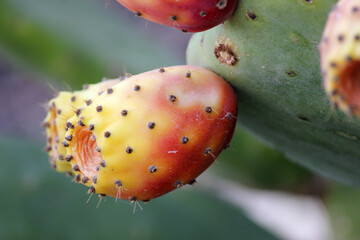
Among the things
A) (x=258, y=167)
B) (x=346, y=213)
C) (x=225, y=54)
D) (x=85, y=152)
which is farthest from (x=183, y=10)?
(x=346, y=213)

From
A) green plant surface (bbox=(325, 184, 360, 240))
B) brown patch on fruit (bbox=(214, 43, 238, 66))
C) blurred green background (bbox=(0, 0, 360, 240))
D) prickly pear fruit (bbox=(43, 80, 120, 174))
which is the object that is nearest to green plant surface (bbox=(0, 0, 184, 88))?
blurred green background (bbox=(0, 0, 360, 240))

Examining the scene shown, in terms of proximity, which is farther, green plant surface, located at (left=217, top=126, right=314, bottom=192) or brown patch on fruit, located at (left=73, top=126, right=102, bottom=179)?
green plant surface, located at (left=217, top=126, right=314, bottom=192)

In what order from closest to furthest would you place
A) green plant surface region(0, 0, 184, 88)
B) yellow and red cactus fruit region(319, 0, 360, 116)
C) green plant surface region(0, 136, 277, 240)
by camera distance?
yellow and red cactus fruit region(319, 0, 360, 116) → green plant surface region(0, 136, 277, 240) → green plant surface region(0, 0, 184, 88)

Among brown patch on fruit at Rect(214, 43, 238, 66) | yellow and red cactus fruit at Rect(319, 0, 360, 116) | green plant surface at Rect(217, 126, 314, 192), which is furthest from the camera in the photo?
green plant surface at Rect(217, 126, 314, 192)

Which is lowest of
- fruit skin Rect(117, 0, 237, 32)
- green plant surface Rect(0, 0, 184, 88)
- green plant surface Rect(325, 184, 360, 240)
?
green plant surface Rect(325, 184, 360, 240)

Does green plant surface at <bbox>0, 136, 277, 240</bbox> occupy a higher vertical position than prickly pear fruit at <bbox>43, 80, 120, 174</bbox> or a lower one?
lower

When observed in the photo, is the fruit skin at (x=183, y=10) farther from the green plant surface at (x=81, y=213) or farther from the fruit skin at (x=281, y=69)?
the green plant surface at (x=81, y=213)

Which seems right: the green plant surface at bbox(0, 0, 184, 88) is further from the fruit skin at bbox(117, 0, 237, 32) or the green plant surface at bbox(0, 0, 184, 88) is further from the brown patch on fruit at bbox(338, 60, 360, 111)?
the brown patch on fruit at bbox(338, 60, 360, 111)
